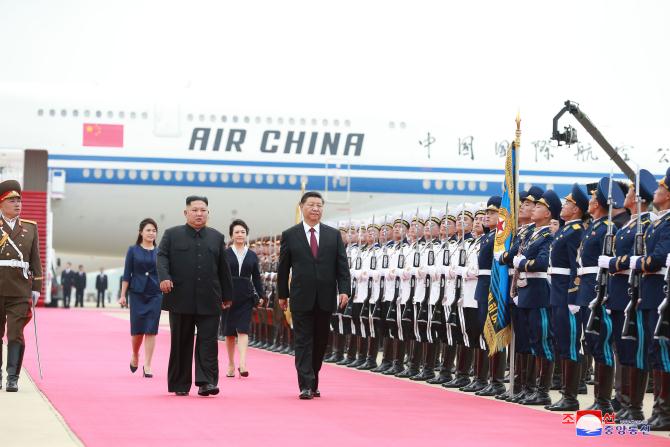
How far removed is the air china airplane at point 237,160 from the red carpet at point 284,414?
39.0ft

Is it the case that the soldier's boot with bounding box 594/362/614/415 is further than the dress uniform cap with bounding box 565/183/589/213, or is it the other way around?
the dress uniform cap with bounding box 565/183/589/213

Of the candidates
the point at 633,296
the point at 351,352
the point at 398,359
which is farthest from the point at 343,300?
the point at 351,352

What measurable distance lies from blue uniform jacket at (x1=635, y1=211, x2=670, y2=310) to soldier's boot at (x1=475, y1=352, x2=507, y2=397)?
9.10ft

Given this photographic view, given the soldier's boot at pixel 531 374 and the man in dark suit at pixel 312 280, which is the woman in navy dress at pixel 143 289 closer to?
the man in dark suit at pixel 312 280

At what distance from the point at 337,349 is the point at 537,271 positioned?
18.0 ft

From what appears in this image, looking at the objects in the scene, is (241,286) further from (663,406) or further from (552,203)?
(663,406)

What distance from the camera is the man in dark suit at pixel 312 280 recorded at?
10828mm

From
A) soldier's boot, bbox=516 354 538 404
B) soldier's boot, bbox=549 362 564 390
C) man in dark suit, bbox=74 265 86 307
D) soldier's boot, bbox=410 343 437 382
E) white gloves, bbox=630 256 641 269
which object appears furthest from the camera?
man in dark suit, bbox=74 265 86 307

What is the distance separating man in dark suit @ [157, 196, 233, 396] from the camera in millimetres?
10633

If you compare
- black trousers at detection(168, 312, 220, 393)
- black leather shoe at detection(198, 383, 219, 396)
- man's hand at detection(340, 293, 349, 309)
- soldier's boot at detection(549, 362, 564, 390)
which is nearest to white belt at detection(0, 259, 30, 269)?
black trousers at detection(168, 312, 220, 393)

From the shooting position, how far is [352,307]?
14.9 meters

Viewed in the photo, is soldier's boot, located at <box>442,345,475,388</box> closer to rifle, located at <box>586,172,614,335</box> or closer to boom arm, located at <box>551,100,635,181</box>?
rifle, located at <box>586,172,614,335</box>

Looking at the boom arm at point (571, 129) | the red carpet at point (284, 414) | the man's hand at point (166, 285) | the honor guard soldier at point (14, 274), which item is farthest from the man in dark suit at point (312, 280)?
the boom arm at point (571, 129)

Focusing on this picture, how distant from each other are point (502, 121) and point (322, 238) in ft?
54.6
